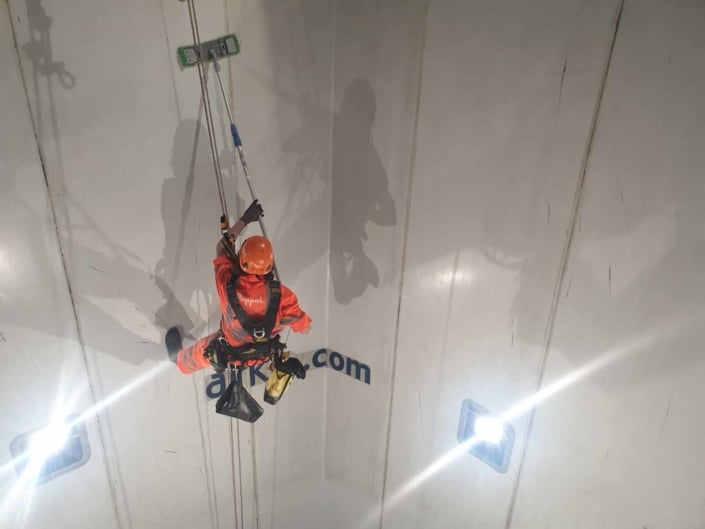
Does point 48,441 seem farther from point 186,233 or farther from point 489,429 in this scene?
point 489,429

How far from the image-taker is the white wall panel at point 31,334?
6.72 feet

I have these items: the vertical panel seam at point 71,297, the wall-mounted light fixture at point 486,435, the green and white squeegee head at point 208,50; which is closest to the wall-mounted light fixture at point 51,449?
the vertical panel seam at point 71,297

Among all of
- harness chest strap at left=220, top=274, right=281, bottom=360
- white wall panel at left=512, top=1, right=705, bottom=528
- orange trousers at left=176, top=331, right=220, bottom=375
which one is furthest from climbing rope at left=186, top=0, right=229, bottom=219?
white wall panel at left=512, top=1, right=705, bottom=528

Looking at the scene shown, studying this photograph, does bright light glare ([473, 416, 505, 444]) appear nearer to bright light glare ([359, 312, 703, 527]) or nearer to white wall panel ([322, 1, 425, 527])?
bright light glare ([359, 312, 703, 527])

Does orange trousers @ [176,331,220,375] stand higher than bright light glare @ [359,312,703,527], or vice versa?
orange trousers @ [176,331,220,375]

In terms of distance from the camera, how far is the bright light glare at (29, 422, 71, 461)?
2502 mm

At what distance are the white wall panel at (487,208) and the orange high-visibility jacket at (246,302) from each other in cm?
80

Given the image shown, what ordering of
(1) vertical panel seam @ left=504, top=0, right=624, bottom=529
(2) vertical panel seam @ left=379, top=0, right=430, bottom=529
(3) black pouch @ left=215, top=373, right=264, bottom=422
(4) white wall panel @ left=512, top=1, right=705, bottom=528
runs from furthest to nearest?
1. (3) black pouch @ left=215, top=373, right=264, bottom=422
2. (2) vertical panel seam @ left=379, top=0, right=430, bottom=529
3. (1) vertical panel seam @ left=504, top=0, right=624, bottom=529
4. (4) white wall panel @ left=512, top=1, right=705, bottom=528

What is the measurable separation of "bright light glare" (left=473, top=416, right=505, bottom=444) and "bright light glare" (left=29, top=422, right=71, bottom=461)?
2.25m

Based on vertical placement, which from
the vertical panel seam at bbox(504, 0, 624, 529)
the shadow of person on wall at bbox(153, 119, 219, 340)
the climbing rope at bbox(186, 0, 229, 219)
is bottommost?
the vertical panel seam at bbox(504, 0, 624, 529)

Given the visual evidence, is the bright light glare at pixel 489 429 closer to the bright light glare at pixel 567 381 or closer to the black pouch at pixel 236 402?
the bright light glare at pixel 567 381

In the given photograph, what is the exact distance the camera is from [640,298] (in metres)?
1.90

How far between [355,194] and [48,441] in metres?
2.18

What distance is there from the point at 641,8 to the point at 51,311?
2835 millimetres
